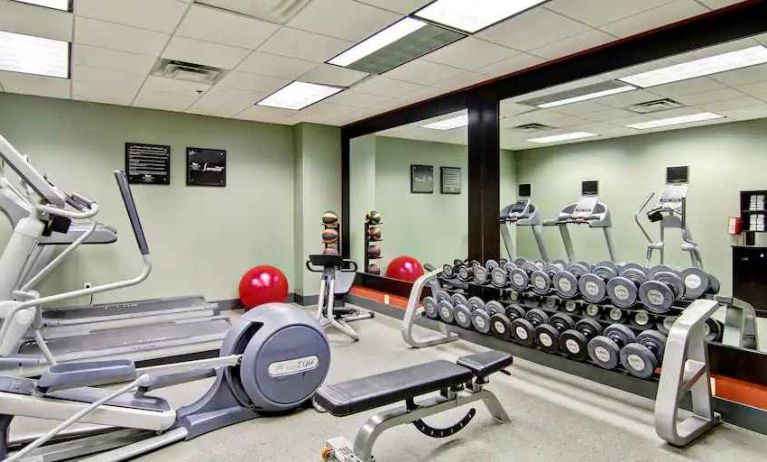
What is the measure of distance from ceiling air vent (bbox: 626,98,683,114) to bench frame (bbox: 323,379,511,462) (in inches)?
169

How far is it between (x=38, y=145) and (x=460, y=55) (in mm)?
4497

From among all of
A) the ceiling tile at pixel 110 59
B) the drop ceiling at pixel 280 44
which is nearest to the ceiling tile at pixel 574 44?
the drop ceiling at pixel 280 44

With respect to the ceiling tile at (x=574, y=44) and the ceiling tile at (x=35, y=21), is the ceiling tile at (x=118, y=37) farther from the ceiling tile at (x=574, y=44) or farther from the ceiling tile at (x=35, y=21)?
the ceiling tile at (x=574, y=44)

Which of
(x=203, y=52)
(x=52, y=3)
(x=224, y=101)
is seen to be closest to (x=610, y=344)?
(x=203, y=52)

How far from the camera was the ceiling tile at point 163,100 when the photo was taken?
4.77 metres

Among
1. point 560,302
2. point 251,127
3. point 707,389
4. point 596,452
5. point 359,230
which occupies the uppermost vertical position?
point 251,127

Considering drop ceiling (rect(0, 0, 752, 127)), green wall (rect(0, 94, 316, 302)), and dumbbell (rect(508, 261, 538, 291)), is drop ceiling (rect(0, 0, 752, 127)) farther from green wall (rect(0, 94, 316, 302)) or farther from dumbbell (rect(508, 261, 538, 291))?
dumbbell (rect(508, 261, 538, 291))

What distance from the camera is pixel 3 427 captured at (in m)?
2.12

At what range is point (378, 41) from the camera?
345cm

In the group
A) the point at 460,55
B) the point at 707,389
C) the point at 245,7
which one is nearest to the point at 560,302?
the point at 707,389

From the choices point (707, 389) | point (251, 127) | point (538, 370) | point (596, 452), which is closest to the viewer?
point (596, 452)

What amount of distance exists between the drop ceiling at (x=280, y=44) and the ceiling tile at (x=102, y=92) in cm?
1

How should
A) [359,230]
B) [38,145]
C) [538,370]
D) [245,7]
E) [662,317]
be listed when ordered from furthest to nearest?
[359,230] → [38,145] → [538,370] → [662,317] → [245,7]

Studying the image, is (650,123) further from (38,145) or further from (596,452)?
(38,145)
